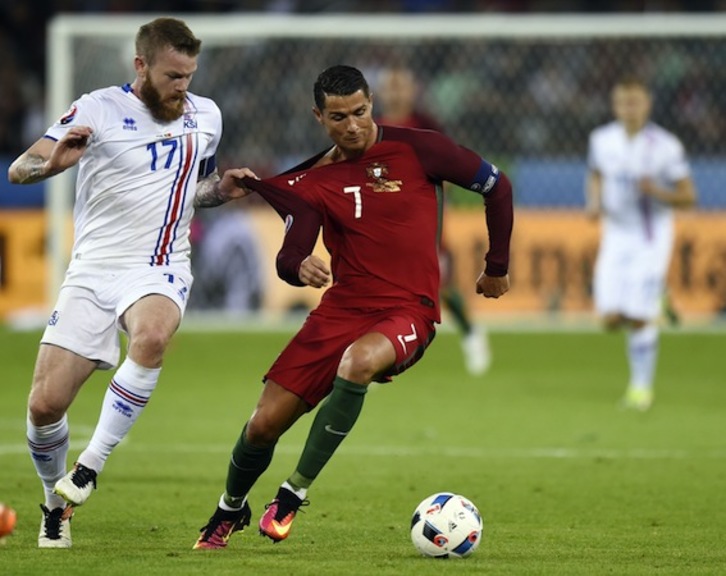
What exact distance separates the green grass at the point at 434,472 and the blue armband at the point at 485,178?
156cm

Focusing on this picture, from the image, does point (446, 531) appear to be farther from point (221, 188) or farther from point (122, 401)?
point (221, 188)

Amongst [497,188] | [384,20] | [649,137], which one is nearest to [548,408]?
[649,137]

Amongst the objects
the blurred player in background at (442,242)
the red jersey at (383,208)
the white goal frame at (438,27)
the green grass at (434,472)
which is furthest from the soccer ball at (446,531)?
the white goal frame at (438,27)

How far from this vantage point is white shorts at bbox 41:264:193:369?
7.11 meters

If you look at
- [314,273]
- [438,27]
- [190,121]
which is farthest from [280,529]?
[438,27]

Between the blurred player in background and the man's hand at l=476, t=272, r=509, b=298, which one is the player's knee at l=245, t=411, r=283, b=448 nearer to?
the man's hand at l=476, t=272, r=509, b=298

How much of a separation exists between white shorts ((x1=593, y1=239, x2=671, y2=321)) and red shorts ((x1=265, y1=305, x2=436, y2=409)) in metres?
6.48

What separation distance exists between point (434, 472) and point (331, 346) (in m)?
2.93

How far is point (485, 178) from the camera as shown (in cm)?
729

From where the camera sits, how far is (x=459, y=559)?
22.3ft

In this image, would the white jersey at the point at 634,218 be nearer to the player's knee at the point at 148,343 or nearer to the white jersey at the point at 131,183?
the white jersey at the point at 131,183

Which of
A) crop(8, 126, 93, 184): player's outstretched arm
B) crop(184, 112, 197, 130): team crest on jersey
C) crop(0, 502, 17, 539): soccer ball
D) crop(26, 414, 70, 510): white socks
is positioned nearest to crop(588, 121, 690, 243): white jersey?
crop(184, 112, 197, 130): team crest on jersey

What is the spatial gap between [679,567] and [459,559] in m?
0.88

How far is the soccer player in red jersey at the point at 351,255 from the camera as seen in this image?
7008 mm
